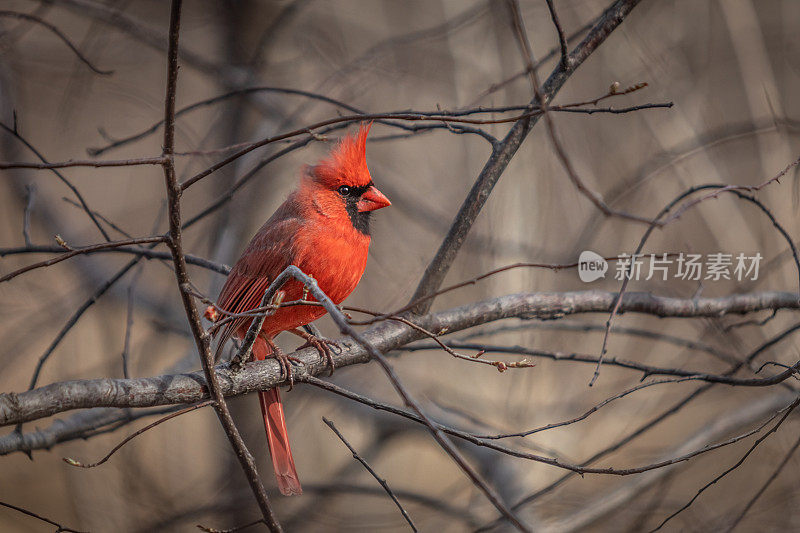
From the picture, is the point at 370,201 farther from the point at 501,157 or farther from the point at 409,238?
the point at 409,238

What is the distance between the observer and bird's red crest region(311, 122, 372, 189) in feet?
3.34

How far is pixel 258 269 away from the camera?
39.2 inches

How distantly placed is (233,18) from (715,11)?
6.23ft

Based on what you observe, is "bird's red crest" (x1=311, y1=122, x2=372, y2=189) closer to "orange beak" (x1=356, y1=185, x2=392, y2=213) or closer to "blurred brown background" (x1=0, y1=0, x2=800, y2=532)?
"orange beak" (x1=356, y1=185, x2=392, y2=213)

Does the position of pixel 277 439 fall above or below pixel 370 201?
below

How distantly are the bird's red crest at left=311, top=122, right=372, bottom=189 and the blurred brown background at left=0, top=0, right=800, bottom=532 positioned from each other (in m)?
0.67

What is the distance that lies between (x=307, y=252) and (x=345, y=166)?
0.16 m

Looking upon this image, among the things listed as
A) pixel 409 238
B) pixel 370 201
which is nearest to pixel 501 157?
pixel 370 201

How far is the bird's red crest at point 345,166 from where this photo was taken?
102 cm

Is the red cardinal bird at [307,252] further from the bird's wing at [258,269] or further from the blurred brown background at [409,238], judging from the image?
the blurred brown background at [409,238]

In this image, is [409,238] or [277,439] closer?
[277,439]

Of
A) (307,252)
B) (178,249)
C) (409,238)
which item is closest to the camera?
(178,249)

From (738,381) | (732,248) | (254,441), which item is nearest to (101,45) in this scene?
(254,441)

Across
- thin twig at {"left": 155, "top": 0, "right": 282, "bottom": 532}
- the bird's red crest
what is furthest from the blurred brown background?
thin twig at {"left": 155, "top": 0, "right": 282, "bottom": 532}
